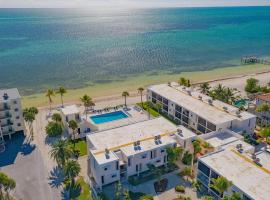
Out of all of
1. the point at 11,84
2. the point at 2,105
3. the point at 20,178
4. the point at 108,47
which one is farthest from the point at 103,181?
the point at 108,47

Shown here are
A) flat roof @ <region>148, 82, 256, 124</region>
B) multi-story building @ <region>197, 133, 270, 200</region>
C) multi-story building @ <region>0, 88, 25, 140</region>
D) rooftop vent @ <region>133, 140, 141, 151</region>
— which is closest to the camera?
multi-story building @ <region>197, 133, 270, 200</region>

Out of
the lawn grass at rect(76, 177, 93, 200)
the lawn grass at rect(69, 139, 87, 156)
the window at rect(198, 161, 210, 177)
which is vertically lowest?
the lawn grass at rect(76, 177, 93, 200)

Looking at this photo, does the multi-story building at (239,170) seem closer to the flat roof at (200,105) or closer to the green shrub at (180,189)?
the green shrub at (180,189)

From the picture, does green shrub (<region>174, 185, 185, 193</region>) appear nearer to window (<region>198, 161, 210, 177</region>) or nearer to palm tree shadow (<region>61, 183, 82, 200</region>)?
window (<region>198, 161, 210, 177</region>)

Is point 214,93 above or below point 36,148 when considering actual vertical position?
above

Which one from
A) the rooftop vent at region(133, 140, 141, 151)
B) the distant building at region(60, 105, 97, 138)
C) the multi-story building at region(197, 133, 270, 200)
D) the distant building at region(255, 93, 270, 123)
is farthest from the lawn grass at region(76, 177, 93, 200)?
the distant building at region(255, 93, 270, 123)

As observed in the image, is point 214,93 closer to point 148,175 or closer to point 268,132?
point 268,132

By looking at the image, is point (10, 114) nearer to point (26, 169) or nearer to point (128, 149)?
point (26, 169)

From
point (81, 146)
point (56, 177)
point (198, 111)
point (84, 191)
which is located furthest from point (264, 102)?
point (56, 177)
